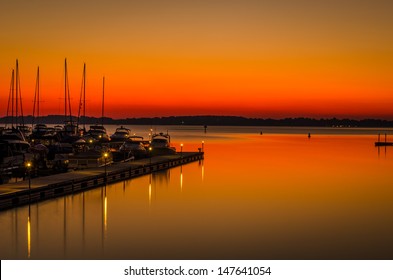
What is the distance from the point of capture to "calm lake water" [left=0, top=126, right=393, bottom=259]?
748 inches

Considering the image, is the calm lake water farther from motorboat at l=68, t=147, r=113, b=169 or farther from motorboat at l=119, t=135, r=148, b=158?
motorboat at l=119, t=135, r=148, b=158

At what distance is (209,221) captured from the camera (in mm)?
23766

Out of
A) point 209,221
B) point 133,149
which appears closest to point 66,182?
point 209,221

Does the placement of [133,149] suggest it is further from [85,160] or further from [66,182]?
[66,182]

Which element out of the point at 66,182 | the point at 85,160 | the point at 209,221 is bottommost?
the point at 209,221

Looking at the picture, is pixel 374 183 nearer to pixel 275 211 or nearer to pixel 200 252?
pixel 275 211

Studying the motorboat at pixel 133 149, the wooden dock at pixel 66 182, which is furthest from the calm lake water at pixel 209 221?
the motorboat at pixel 133 149

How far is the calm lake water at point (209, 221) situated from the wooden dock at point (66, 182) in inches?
20.3

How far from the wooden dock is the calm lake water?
0.52 metres

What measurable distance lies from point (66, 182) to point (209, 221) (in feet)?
27.1

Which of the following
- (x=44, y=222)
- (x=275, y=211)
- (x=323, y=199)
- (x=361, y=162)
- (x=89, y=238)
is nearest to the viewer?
(x=89, y=238)
